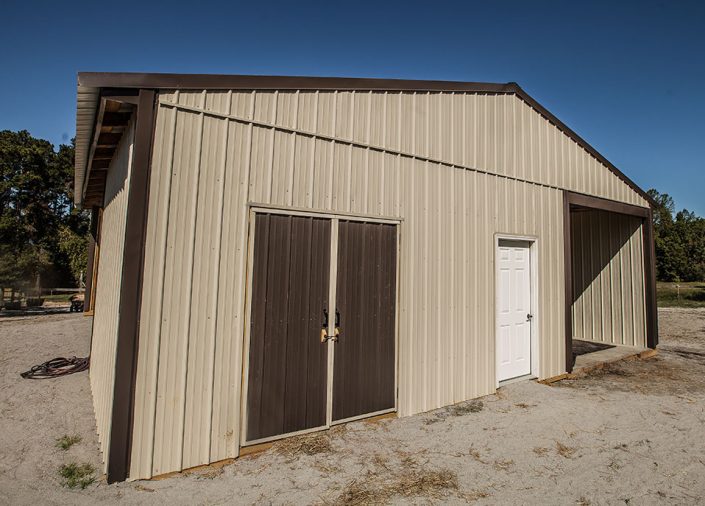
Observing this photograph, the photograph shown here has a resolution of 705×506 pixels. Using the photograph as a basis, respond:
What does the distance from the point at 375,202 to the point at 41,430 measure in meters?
4.24

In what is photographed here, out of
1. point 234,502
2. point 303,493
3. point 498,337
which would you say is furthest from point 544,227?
point 234,502

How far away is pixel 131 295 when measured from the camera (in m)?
3.03

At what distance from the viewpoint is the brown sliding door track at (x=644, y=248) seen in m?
6.41

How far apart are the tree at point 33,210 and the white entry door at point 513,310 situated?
2635 cm

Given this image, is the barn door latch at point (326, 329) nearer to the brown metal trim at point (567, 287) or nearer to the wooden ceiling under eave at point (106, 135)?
the wooden ceiling under eave at point (106, 135)

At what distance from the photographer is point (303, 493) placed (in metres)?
2.86

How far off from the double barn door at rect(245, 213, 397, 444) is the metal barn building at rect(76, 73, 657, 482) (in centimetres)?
2

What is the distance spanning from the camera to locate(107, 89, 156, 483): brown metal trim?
9.63 ft

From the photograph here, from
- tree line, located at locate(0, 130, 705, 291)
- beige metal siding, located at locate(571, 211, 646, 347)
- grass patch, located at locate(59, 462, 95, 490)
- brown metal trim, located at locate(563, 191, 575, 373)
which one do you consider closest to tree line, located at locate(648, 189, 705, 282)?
beige metal siding, located at locate(571, 211, 646, 347)

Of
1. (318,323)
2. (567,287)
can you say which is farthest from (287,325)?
(567,287)

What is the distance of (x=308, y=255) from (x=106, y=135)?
2.58 meters

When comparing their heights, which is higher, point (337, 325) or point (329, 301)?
point (329, 301)

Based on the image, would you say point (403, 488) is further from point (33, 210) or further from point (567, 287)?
point (33, 210)

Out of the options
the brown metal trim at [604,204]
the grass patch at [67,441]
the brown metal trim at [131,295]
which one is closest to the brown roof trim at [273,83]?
the brown metal trim at [131,295]
